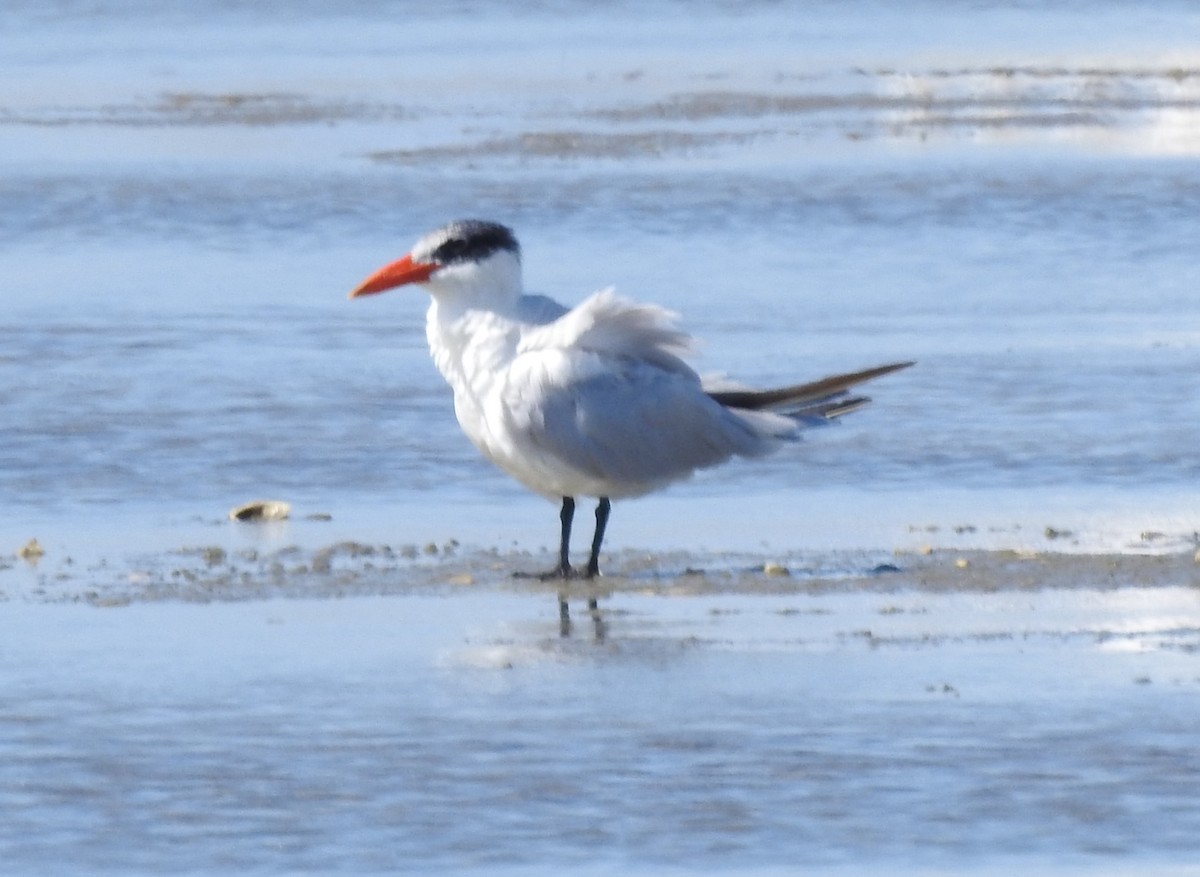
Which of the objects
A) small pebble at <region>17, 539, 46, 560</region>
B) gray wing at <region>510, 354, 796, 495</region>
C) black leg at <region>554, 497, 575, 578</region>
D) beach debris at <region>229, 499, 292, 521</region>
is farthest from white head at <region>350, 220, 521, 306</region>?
small pebble at <region>17, 539, 46, 560</region>

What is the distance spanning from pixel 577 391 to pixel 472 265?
0.52 meters

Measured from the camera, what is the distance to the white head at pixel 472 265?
8016 millimetres

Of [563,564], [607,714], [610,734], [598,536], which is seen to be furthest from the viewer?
[598,536]

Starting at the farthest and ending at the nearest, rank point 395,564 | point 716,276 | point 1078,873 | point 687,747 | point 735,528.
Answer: point 716,276, point 735,528, point 395,564, point 687,747, point 1078,873

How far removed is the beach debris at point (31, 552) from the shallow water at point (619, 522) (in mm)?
59

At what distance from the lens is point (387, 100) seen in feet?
77.7

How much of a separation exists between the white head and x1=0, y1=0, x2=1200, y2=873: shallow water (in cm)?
74

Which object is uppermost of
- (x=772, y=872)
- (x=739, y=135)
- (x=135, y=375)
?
(x=739, y=135)

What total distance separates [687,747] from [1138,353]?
19.5 ft

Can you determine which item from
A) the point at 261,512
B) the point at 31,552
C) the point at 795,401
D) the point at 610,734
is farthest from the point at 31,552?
the point at 610,734

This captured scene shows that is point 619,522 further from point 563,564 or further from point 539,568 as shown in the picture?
point 563,564

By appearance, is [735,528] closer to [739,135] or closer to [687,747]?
[687,747]

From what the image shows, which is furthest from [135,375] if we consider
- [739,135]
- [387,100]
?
[387,100]

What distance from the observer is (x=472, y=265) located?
801cm
